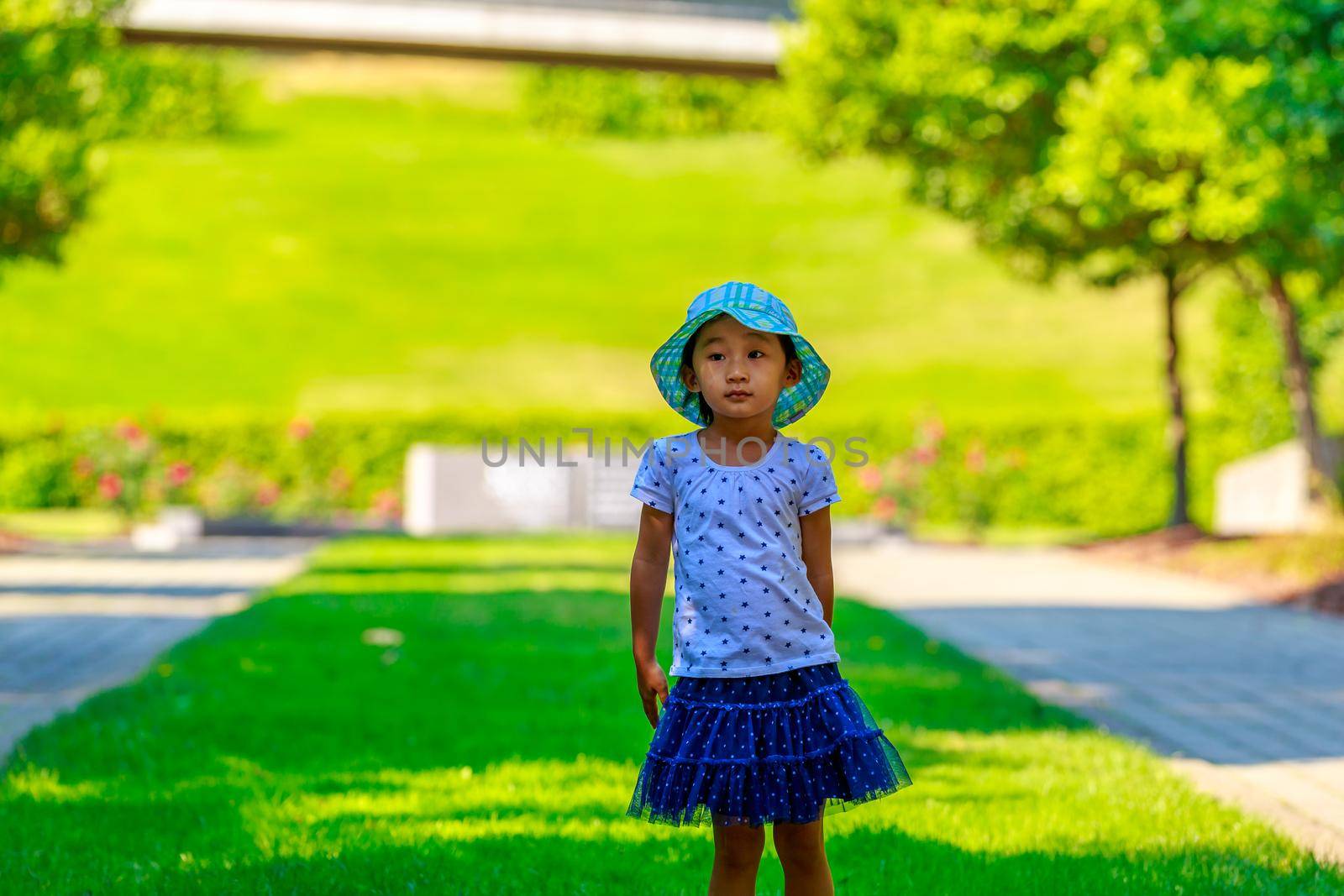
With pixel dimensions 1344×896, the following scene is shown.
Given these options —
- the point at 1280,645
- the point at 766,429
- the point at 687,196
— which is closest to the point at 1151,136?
the point at 1280,645

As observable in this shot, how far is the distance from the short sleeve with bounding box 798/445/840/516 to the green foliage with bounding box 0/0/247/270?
12.9 metres

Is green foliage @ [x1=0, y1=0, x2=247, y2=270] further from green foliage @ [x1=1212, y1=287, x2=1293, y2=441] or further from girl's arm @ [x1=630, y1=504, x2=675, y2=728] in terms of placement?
green foliage @ [x1=1212, y1=287, x2=1293, y2=441]

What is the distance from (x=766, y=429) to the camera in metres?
3.88

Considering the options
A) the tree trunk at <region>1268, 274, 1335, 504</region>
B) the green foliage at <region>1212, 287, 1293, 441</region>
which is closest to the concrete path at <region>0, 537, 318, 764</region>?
the tree trunk at <region>1268, 274, 1335, 504</region>

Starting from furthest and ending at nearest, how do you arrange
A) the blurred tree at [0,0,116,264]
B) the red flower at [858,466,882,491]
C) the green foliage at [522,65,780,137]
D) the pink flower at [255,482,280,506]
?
the green foliage at [522,65,780,137], the pink flower at [255,482,280,506], the red flower at [858,466,882,491], the blurred tree at [0,0,116,264]

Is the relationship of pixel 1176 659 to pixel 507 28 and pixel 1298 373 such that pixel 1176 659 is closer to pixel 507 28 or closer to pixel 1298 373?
pixel 1298 373

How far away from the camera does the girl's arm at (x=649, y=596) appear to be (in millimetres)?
3773

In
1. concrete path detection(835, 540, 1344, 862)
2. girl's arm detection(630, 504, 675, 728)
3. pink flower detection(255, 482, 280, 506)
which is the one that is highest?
girl's arm detection(630, 504, 675, 728)

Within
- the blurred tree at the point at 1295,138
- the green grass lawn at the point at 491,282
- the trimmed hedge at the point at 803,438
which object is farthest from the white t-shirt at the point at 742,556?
the green grass lawn at the point at 491,282

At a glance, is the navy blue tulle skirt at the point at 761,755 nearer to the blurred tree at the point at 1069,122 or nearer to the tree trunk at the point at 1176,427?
the blurred tree at the point at 1069,122

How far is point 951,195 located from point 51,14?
9.98m

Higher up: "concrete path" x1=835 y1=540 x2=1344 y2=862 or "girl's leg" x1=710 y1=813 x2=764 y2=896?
"girl's leg" x1=710 y1=813 x2=764 y2=896

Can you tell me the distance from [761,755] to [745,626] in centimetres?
29

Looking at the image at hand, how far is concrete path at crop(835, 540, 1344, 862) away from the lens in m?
6.34
